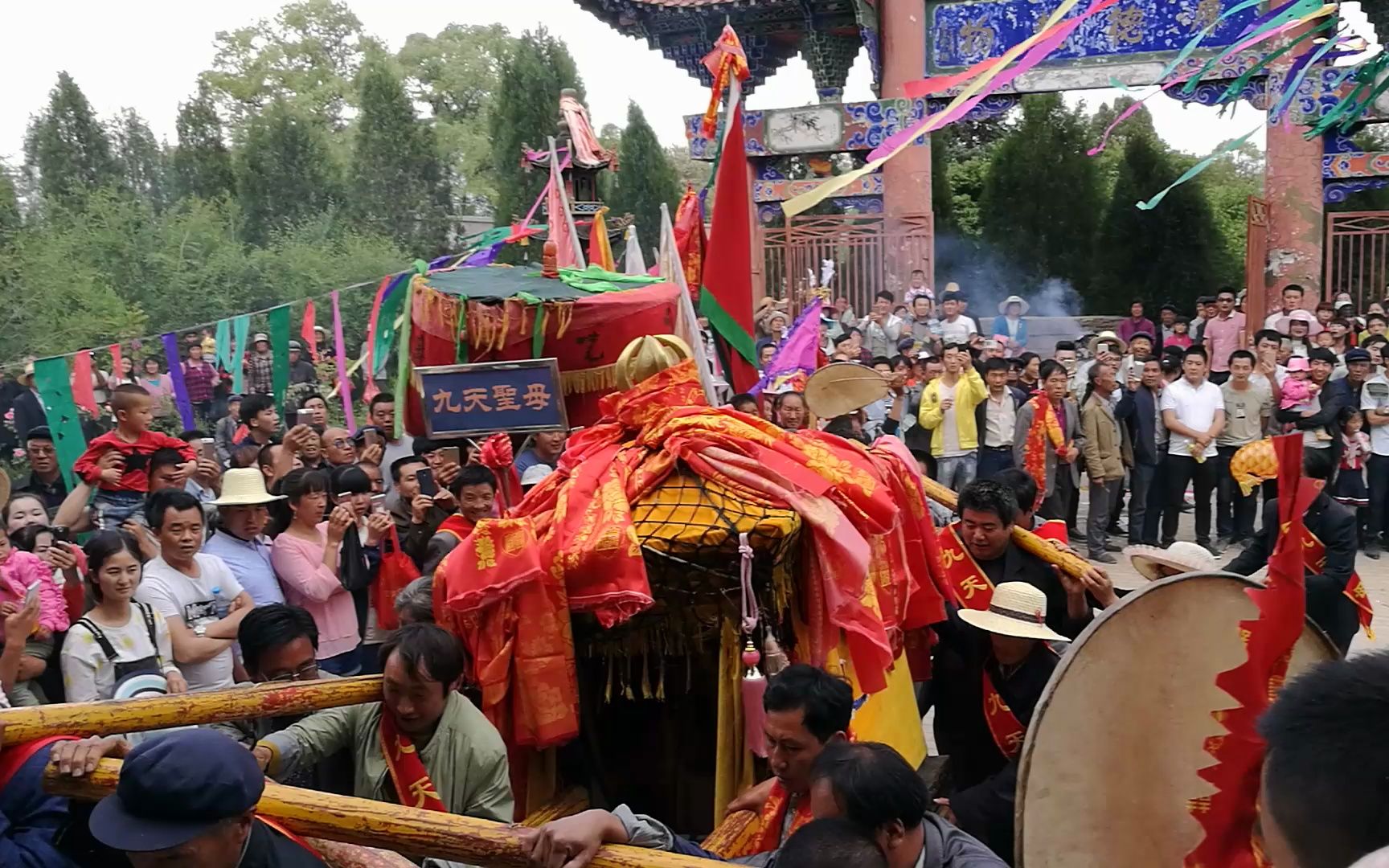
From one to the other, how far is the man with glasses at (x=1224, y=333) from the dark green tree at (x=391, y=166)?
17.3 meters

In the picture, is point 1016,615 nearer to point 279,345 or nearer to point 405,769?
point 405,769

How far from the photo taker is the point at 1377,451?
31.6 feet

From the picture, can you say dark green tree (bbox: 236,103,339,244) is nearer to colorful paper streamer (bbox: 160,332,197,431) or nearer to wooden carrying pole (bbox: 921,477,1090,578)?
colorful paper streamer (bbox: 160,332,197,431)

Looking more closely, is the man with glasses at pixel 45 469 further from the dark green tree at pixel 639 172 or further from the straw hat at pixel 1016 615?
the dark green tree at pixel 639 172

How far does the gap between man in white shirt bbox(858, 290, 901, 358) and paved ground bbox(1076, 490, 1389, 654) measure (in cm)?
298

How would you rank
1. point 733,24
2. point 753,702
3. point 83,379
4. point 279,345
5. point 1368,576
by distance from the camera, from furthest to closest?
point 733,24
point 1368,576
point 279,345
point 83,379
point 753,702

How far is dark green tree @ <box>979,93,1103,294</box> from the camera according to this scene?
22.8m

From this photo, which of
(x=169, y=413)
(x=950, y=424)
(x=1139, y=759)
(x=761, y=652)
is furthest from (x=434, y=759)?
(x=169, y=413)

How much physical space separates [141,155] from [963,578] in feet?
89.2

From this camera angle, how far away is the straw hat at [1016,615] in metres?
3.42

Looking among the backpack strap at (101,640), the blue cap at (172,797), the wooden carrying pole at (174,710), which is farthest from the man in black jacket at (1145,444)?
the blue cap at (172,797)

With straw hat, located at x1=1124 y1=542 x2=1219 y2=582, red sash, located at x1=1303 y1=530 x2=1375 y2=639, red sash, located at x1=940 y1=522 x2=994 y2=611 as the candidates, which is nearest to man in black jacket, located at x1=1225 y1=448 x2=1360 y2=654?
red sash, located at x1=1303 y1=530 x2=1375 y2=639

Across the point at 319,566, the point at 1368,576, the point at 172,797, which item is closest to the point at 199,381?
the point at 319,566

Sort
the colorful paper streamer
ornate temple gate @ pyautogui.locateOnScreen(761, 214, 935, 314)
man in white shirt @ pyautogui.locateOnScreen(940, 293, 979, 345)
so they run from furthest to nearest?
1. ornate temple gate @ pyautogui.locateOnScreen(761, 214, 935, 314)
2. man in white shirt @ pyautogui.locateOnScreen(940, 293, 979, 345)
3. the colorful paper streamer
